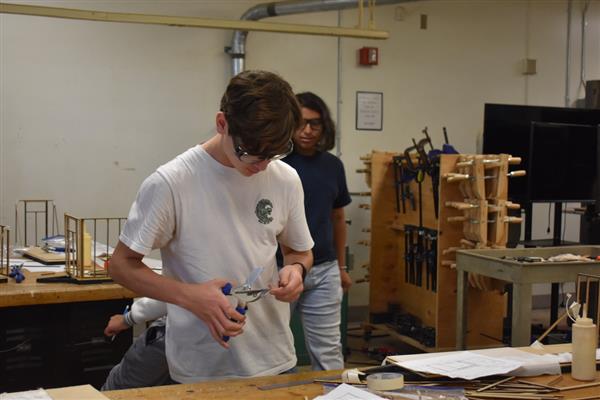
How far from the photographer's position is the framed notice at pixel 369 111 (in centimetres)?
544

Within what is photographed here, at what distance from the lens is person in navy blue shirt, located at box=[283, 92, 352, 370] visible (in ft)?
9.53

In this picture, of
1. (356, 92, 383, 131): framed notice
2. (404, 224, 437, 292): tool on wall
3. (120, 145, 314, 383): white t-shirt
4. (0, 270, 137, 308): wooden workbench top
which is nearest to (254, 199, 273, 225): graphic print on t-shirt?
(120, 145, 314, 383): white t-shirt

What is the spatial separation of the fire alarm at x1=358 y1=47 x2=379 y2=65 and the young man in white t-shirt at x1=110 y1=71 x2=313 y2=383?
3721 millimetres

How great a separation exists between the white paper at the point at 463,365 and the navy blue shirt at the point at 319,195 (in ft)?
4.42

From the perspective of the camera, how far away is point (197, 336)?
1.67 m

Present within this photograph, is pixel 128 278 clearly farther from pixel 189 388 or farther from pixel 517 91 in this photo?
pixel 517 91

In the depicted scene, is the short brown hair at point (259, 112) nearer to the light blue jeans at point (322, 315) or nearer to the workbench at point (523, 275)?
the light blue jeans at point (322, 315)

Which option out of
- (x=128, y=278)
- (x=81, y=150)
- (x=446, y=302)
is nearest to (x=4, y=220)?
(x=81, y=150)

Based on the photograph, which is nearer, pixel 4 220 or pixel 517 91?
pixel 4 220

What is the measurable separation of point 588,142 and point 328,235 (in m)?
1.70

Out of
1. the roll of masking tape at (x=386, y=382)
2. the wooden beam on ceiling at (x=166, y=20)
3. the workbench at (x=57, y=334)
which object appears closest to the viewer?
the roll of masking tape at (x=386, y=382)

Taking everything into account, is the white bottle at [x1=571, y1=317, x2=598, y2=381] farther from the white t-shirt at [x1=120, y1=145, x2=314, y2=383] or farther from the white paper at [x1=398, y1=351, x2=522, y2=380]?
the white t-shirt at [x1=120, y1=145, x2=314, y2=383]

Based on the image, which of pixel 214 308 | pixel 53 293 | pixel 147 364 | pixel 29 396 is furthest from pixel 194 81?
pixel 29 396

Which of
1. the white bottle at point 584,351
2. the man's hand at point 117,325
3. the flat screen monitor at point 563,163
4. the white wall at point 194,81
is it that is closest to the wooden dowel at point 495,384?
the white bottle at point 584,351
